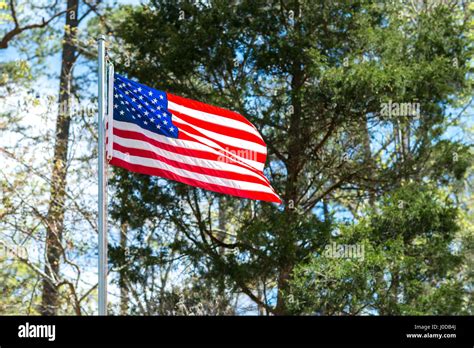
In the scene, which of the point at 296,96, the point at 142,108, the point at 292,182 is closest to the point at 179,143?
→ the point at 142,108

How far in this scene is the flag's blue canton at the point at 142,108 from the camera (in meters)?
7.45

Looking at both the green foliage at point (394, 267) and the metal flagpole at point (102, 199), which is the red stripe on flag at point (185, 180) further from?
the green foliage at point (394, 267)

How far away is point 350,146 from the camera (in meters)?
16.2

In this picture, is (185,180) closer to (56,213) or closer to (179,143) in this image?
(179,143)

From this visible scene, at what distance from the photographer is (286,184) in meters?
15.5

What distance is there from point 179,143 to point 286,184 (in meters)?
8.12

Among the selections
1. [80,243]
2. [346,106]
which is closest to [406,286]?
[346,106]

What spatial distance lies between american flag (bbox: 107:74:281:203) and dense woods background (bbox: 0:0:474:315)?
19.3 feet

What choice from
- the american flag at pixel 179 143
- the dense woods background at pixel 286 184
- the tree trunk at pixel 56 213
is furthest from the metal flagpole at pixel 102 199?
the tree trunk at pixel 56 213

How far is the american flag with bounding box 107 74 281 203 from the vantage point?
7383 mm

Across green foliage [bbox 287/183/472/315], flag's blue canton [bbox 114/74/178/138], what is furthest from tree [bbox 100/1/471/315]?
flag's blue canton [bbox 114/74/178/138]

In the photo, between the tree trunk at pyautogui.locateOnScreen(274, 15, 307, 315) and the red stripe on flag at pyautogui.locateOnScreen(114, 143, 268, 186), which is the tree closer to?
the tree trunk at pyautogui.locateOnScreen(274, 15, 307, 315)

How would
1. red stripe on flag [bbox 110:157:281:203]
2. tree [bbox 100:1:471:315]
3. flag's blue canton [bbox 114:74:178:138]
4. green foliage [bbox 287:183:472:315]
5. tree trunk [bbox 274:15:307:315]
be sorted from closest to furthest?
red stripe on flag [bbox 110:157:281:203] → flag's blue canton [bbox 114:74:178:138] → green foliage [bbox 287:183:472:315] → tree trunk [bbox 274:15:307:315] → tree [bbox 100:1:471:315]

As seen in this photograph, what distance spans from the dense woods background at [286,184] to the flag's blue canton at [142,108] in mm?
6463
